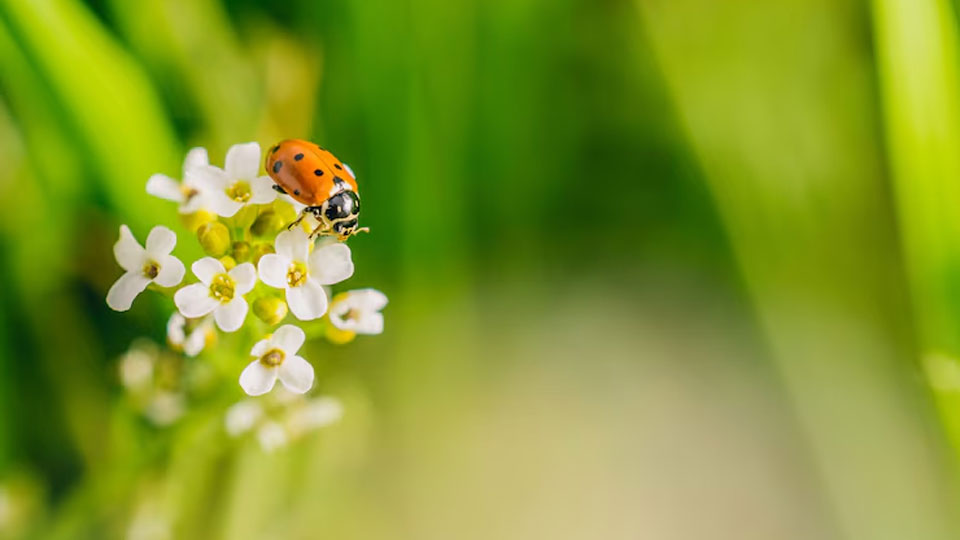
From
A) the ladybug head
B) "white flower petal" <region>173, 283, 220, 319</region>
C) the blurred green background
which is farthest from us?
the blurred green background

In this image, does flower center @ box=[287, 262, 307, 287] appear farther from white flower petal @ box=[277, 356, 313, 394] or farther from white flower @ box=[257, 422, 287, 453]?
white flower @ box=[257, 422, 287, 453]

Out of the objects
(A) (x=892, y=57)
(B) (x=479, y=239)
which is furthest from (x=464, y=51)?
(A) (x=892, y=57)

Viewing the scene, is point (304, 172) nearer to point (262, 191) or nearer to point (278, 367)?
point (262, 191)

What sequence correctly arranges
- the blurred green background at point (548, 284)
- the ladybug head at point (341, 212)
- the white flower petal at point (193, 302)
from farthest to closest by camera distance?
the blurred green background at point (548, 284)
the ladybug head at point (341, 212)
the white flower petal at point (193, 302)

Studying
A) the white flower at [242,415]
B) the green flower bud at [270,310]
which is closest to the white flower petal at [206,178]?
the green flower bud at [270,310]

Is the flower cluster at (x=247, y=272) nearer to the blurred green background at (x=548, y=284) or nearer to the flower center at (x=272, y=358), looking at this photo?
the flower center at (x=272, y=358)

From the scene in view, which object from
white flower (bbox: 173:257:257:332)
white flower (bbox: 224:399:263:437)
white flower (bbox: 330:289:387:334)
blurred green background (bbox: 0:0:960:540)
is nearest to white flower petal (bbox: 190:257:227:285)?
white flower (bbox: 173:257:257:332)

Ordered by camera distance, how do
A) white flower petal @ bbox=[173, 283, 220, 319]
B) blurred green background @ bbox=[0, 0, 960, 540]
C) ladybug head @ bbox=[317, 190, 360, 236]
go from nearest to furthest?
1. white flower petal @ bbox=[173, 283, 220, 319]
2. ladybug head @ bbox=[317, 190, 360, 236]
3. blurred green background @ bbox=[0, 0, 960, 540]
